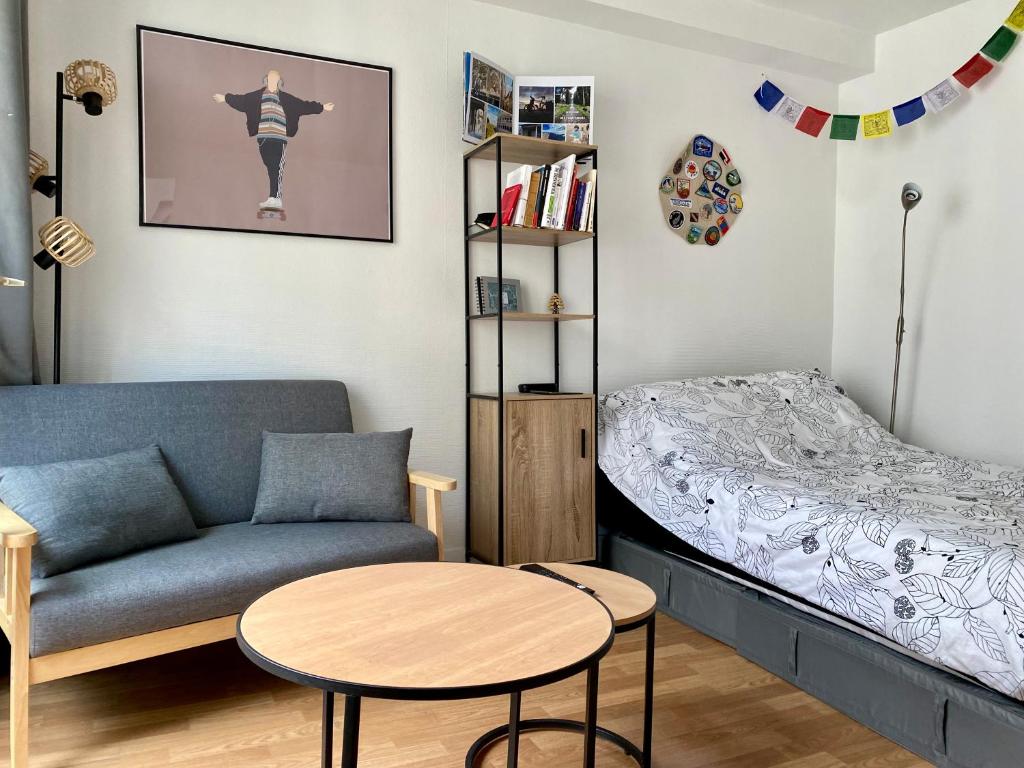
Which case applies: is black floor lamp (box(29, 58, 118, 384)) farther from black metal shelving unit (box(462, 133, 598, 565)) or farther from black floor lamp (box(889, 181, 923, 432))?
black floor lamp (box(889, 181, 923, 432))

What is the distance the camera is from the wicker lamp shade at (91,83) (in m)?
2.39

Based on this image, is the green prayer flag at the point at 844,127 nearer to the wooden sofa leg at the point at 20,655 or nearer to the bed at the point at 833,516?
the bed at the point at 833,516

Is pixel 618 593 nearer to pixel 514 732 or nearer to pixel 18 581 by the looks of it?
pixel 514 732

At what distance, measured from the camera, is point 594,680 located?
1.61m

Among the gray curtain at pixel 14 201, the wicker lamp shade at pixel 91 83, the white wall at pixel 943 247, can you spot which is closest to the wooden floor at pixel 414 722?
the gray curtain at pixel 14 201

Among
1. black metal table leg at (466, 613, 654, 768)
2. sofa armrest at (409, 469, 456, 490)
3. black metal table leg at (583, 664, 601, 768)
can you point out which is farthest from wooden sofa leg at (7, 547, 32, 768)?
black metal table leg at (583, 664, 601, 768)

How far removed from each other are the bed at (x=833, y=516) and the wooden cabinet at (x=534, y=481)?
16 cm

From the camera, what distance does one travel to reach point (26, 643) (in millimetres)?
1776

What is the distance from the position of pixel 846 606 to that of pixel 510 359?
1.72 metres

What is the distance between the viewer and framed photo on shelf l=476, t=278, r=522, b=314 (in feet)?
10.7

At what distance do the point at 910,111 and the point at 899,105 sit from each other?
0.13 metres

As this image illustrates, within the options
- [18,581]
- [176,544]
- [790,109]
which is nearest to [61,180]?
[176,544]

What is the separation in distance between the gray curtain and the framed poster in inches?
15.7

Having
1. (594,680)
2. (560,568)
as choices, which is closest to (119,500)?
(560,568)
